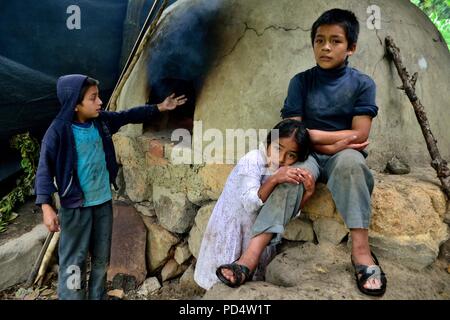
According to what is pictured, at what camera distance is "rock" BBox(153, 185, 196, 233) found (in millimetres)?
3172

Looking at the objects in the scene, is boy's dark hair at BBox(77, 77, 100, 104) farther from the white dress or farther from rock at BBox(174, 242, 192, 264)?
→ rock at BBox(174, 242, 192, 264)

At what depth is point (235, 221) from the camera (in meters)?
2.19

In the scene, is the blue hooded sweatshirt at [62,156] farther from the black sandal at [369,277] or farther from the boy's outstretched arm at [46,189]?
the black sandal at [369,277]

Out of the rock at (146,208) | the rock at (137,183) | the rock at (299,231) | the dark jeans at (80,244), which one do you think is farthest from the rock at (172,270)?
the rock at (299,231)

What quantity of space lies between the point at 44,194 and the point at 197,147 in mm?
1281

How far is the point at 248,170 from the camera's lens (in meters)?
2.04

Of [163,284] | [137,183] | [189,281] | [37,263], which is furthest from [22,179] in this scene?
[189,281]

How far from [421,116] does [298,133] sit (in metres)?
1.10

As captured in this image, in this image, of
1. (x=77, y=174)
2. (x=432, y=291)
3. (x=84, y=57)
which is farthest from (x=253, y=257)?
(x=84, y=57)

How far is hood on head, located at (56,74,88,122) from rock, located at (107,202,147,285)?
1.63 meters

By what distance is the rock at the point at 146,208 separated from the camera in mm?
3475
